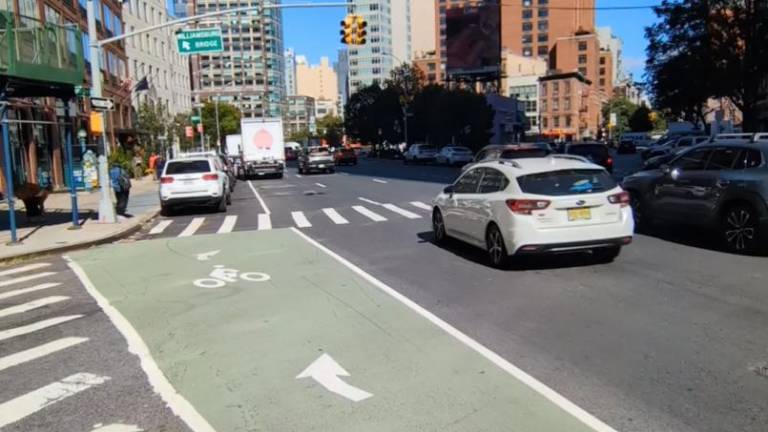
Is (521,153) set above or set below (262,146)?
below

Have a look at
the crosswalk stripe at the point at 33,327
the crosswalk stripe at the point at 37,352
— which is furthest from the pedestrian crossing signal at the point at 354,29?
the crosswalk stripe at the point at 37,352

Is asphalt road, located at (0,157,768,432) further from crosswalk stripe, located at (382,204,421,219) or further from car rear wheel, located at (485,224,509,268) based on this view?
crosswalk stripe, located at (382,204,421,219)

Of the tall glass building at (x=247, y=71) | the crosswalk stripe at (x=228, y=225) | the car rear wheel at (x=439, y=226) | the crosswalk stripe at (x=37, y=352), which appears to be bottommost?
the crosswalk stripe at (x=228, y=225)

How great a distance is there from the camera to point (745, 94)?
111 ft

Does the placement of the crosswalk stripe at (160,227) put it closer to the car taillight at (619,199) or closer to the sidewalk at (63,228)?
the sidewalk at (63,228)

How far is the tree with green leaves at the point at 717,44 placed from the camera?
31.7m

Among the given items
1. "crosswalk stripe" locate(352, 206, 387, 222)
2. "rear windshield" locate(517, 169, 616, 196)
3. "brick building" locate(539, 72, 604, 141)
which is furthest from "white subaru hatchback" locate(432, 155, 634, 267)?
"brick building" locate(539, 72, 604, 141)

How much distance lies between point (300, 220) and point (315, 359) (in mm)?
12094

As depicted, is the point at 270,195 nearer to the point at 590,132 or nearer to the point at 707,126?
the point at 707,126

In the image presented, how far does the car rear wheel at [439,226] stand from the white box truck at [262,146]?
2892 centimetres

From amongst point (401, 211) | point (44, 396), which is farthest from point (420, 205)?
point (44, 396)

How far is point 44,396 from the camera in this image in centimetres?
524

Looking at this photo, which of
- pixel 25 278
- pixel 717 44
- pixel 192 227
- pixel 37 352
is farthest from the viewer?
pixel 717 44

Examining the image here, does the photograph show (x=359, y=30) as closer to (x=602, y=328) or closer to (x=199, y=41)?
(x=199, y=41)
